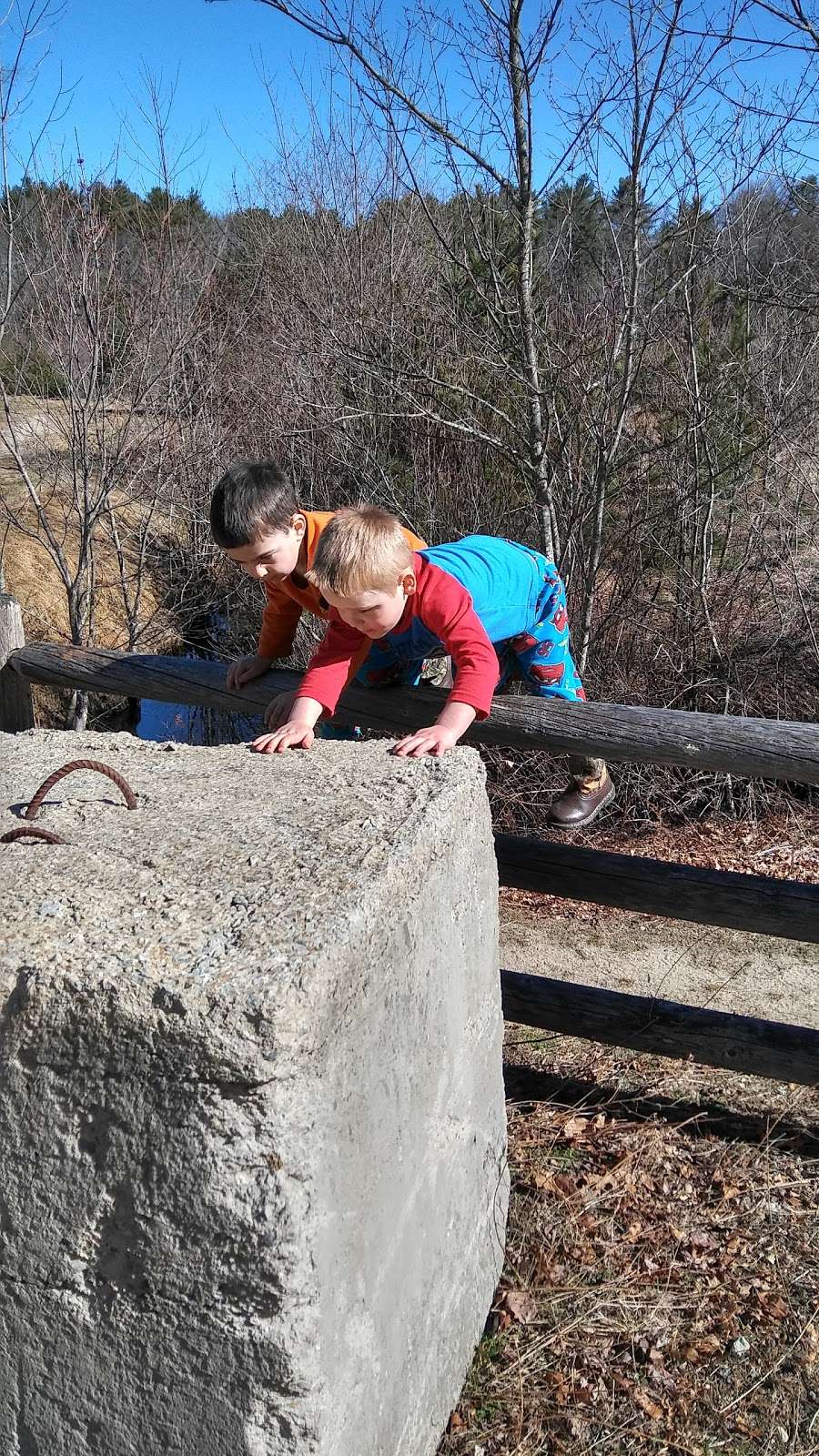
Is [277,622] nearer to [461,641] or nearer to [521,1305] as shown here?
[461,641]

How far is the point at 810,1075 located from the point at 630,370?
3650 millimetres

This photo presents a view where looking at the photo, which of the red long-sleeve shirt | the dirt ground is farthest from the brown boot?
the red long-sleeve shirt

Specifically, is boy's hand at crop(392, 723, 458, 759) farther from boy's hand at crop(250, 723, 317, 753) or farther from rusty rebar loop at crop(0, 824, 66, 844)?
rusty rebar loop at crop(0, 824, 66, 844)

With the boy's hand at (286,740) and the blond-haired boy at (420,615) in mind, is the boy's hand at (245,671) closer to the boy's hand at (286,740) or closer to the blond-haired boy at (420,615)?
the blond-haired boy at (420,615)

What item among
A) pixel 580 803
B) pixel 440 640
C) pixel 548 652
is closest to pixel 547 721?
pixel 440 640

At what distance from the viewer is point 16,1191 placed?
155 cm

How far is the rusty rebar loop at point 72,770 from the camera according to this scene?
192 cm

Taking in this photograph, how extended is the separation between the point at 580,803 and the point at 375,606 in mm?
1418

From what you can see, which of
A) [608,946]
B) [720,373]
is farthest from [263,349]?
[608,946]

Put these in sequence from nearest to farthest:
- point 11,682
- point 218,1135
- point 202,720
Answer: point 218,1135
point 11,682
point 202,720

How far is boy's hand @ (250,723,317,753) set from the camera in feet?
7.89

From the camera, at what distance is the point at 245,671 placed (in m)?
3.29

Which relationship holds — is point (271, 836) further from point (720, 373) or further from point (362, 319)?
point (362, 319)

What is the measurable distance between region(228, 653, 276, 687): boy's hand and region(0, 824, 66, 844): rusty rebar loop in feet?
4.79
